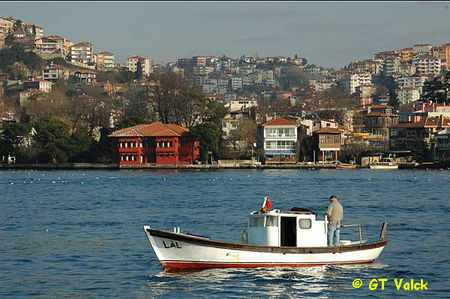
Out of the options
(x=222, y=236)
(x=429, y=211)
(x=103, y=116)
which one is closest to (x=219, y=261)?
(x=222, y=236)

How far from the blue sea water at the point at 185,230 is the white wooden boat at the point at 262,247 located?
28 cm

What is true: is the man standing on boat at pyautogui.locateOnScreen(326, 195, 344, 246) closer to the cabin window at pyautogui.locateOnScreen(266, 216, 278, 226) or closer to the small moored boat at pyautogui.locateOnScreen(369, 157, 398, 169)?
the cabin window at pyautogui.locateOnScreen(266, 216, 278, 226)

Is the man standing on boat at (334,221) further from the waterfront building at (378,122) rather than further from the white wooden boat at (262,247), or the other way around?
the waterfront building at (378,122)

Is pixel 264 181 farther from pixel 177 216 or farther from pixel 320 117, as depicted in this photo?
pixel 320 117

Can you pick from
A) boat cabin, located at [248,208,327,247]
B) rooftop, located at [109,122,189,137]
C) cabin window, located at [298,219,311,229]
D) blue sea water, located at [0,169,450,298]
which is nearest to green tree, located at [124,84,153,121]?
rooftop, located at [109,122,189,137]

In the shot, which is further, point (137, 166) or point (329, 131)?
point (329, 131)

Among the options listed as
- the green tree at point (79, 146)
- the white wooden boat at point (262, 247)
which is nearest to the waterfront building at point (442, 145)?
the green tree at point (79, 146)

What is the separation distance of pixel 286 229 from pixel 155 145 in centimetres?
8540

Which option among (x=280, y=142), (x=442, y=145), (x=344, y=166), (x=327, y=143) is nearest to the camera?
(x=442, y=145)

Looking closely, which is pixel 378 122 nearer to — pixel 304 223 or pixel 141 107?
pixel 141 107

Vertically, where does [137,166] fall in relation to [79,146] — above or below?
below

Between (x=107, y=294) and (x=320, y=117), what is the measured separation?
115m

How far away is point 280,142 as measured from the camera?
365 feet

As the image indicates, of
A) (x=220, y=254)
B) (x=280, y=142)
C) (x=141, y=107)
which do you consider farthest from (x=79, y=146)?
(x=220, y=254)
